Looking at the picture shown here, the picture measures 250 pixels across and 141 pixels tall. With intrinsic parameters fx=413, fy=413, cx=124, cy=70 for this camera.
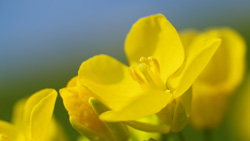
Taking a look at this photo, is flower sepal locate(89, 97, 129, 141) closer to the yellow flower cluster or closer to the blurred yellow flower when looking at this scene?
the yellow flower cluster

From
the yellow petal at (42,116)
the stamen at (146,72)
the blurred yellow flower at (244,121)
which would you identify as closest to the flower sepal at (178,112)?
the stamen at (146,72)

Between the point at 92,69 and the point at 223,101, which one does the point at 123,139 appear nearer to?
the point at 92,69

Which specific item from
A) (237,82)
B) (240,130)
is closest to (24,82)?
(240,130)

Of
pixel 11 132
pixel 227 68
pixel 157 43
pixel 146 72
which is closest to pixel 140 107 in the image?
pixel 146 72

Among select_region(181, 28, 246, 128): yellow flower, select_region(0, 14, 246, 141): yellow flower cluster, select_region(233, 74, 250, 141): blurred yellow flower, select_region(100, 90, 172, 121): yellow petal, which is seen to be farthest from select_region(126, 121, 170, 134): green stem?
select_region(233, 74, 250, 141): blurred yellow flower

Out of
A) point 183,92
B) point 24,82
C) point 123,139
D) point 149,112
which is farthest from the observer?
point 24,82

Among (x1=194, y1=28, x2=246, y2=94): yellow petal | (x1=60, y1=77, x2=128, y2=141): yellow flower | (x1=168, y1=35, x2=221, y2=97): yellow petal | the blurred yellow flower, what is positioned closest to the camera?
(x1=168, y1=35, x2=221, y2=97): yellow petal

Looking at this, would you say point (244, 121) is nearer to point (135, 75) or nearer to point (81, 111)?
point (135, 75)
